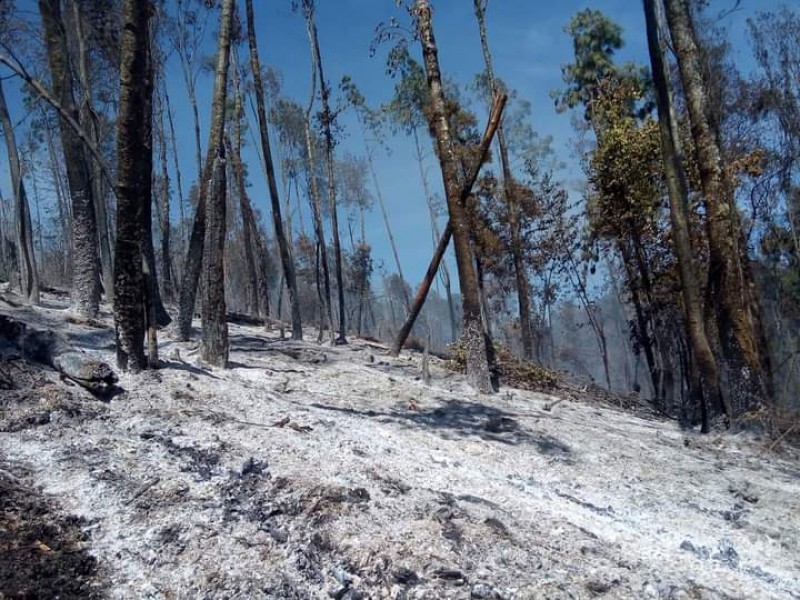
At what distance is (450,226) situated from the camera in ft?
32.1

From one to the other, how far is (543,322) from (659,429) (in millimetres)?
19600

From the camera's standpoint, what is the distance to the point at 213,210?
791 cm

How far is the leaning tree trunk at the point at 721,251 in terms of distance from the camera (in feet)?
26.6

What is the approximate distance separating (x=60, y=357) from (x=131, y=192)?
168 cm

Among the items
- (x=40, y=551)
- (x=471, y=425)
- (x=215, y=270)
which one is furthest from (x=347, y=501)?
(x=215, y=270)

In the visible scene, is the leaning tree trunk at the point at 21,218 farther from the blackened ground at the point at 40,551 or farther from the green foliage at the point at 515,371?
the blackened ground at the point at 40,551

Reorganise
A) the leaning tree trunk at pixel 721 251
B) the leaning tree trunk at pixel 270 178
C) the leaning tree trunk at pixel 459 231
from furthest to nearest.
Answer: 1. the leaning tree trunk at pixel 270 178
2. the leaning tree trunk at pixel 459 231
3. the leaning tree trunk at pixel 721 251

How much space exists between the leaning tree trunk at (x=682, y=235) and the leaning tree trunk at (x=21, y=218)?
10.3 m

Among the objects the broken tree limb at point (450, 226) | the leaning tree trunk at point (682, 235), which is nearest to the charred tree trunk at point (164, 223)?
the broken tree limb at point (450, 226)

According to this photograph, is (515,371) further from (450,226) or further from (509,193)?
(509,193)

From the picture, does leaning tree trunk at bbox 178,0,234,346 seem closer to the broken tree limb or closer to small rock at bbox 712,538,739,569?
the broken tree limb

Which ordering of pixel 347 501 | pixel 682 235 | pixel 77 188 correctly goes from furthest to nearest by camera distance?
pixel 77 188 < pixel 682 235 < pixel 347 501

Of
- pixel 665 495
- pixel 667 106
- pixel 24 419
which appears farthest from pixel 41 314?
pixel 667 106

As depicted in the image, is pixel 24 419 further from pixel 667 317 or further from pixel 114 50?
pixel 667 317
